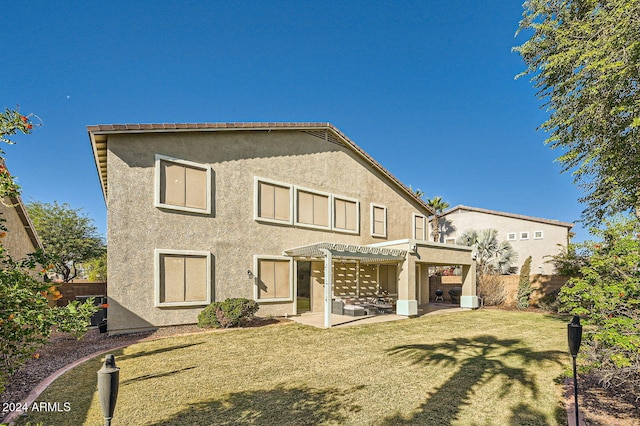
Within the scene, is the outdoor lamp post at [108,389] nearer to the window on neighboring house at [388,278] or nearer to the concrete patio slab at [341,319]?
the concrete patio slab at [341,319]

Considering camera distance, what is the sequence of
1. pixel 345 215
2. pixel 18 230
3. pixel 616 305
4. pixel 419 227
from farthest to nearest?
pixel 419 227 → pixel 345 215 → pixel 18 230 → pixel 616 305

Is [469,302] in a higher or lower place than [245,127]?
lower

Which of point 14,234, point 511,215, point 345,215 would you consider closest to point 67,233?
point 14,234

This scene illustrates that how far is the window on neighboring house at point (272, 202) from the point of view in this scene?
1602cm

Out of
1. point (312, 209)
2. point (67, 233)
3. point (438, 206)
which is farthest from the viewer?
point (438, 206)

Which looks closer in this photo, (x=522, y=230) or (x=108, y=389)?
(x=108, y=389)

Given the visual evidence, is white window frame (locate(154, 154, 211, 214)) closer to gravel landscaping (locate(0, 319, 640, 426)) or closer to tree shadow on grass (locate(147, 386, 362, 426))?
gravel landscaping (locate(0, 319, 640, 426))

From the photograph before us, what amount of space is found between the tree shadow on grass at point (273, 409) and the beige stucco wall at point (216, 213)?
321 inches

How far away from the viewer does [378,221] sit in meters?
21.9

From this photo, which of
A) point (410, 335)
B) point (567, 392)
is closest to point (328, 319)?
point (410, 335)

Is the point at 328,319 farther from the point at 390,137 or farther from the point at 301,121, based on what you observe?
the point at 390,137

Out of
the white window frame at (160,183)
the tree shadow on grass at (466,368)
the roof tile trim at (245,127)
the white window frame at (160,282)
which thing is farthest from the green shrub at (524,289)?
the white window frame at (160,183)

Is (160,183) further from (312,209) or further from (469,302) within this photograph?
(469,302)

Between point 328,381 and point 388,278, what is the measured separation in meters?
15.8
